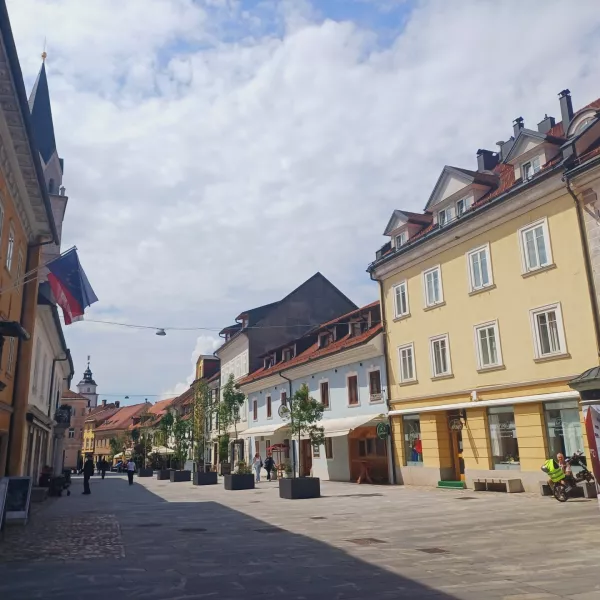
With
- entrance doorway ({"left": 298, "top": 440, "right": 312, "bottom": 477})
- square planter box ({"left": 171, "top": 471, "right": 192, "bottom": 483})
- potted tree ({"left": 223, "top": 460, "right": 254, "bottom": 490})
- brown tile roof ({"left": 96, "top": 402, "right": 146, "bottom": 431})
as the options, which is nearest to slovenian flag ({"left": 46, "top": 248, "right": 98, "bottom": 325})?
potted tree ({"left": 223, "top": 460, "right": 254, "bottom": 490})

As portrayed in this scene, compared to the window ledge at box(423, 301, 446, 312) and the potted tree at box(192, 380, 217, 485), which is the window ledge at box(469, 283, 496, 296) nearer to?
the window ledge at box(423, 301, 446, 312)

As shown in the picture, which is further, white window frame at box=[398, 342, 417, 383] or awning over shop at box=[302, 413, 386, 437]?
awning over shop at box=[302, 413, 386, 437]

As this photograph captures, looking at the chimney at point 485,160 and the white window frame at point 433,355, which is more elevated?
the chimney at point 485,160

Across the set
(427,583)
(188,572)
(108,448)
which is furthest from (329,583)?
(108,448)

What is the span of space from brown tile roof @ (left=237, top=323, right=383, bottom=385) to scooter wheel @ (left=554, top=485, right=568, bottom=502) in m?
13.1

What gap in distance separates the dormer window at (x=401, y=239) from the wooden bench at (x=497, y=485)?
11865mm

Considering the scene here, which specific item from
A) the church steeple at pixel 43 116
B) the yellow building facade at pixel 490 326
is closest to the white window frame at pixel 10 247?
the yellow building facade at pixel 490 326

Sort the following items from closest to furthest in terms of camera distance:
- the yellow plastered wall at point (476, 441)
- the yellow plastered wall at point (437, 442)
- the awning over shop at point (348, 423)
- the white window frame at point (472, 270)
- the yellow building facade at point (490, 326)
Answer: the yellow building facade at point (490, 326) → the yellow plastered wall at point (476, 441) → the white window frame at point (472, 270) → the yellow plastered wall at point (437, 442) → the awning over shop at point (348, 423)

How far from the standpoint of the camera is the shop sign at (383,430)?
28.6m

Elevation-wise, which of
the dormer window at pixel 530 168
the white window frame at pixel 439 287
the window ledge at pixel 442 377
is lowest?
the window ledge at pixel 442 377

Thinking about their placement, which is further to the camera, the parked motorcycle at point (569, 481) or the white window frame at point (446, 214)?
the white window frame at point (446, 214)

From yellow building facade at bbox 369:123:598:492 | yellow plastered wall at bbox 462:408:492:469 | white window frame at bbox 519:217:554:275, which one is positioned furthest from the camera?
yellow plastered wall at bbox 462:408:492:469

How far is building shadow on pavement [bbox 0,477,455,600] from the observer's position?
7699mm

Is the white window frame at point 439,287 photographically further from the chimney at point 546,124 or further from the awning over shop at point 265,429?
the awning over shop at point 265,429
